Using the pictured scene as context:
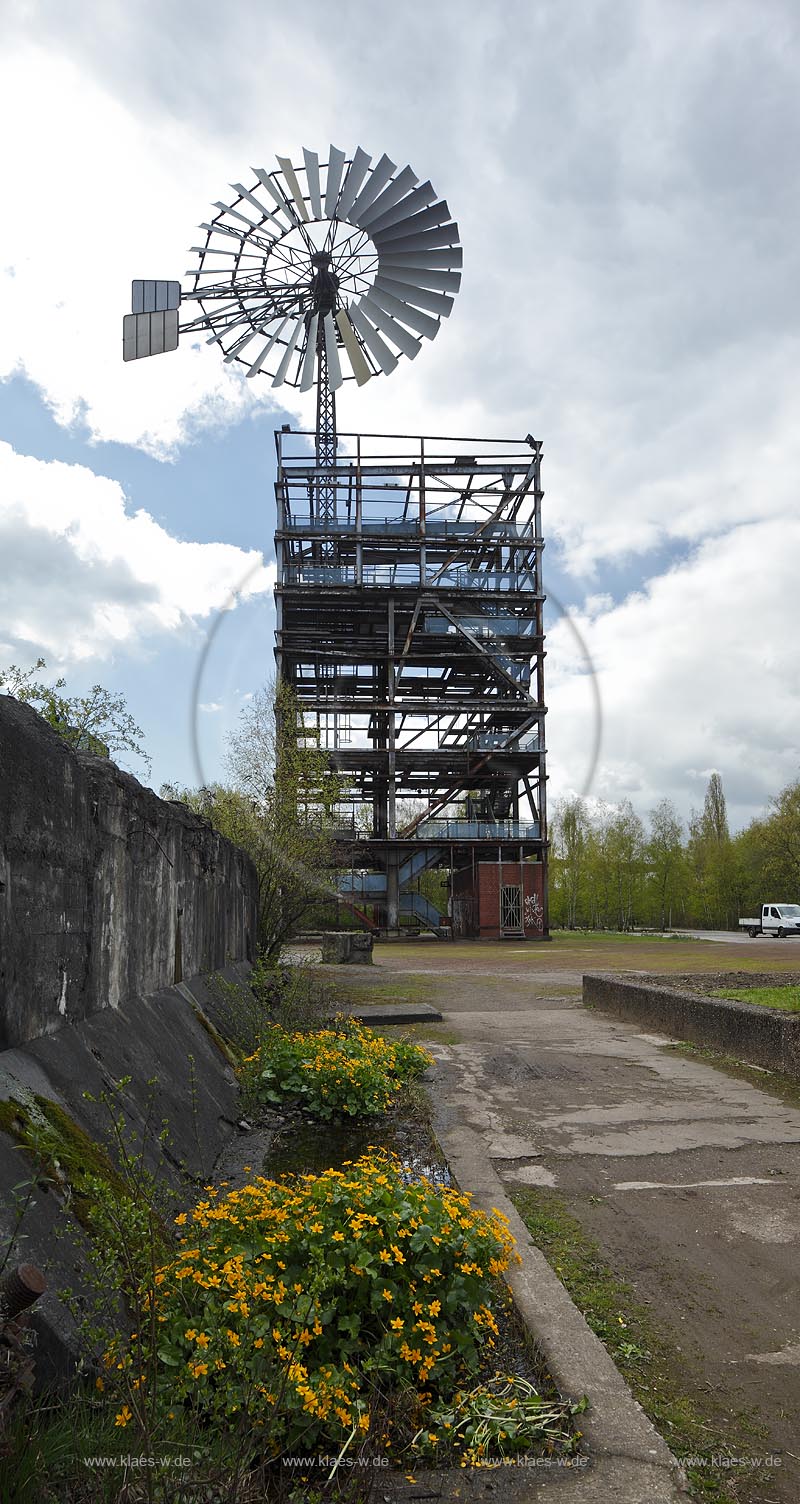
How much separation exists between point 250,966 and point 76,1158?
947 centimetres

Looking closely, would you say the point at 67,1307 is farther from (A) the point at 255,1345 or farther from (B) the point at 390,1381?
(B) the point at 390,1381

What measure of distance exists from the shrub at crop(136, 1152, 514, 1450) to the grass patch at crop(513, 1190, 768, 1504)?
0.45 meters

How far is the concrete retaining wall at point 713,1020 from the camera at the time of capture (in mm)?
8336

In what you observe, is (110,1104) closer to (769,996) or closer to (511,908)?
(769,996)

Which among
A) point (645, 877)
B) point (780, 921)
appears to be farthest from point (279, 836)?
point (645, 877)

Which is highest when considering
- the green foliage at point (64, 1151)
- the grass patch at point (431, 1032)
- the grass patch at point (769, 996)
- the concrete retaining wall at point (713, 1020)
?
the green foliage at point (64, 1151)

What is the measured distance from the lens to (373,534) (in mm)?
42188

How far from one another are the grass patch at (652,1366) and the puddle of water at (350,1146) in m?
1.15

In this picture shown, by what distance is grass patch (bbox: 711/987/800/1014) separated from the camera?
9.32 metres

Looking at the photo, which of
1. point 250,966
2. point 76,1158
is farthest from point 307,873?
point 76,1158
